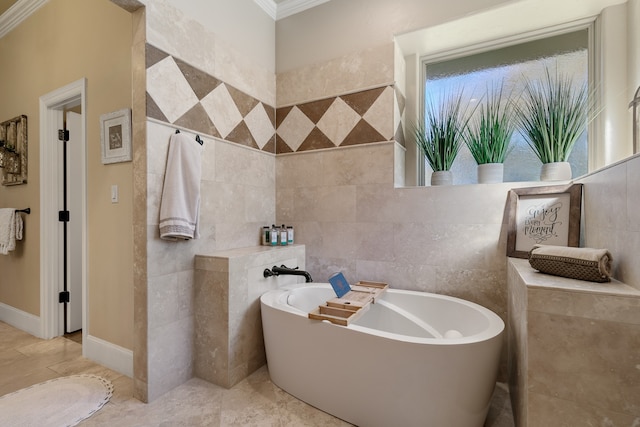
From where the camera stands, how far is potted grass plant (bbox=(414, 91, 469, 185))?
2.07m

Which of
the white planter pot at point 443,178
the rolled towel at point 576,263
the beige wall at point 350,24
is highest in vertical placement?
the beige wall at point 350,24

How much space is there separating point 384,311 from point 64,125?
3136 millimetres

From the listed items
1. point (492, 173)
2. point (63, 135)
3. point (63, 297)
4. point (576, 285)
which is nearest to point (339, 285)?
point (576, 285)

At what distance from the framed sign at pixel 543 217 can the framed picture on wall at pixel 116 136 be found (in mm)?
2451

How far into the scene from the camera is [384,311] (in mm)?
1932

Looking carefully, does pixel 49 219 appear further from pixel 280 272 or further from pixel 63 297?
pixel 280 272

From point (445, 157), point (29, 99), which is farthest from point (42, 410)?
point (445, 157)

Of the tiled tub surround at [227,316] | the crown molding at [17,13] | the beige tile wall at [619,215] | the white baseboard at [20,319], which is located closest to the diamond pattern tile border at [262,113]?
the tiled tub surround at [227,316]

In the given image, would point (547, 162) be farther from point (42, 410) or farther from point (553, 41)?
point (42, 410)

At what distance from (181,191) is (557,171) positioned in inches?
88.8

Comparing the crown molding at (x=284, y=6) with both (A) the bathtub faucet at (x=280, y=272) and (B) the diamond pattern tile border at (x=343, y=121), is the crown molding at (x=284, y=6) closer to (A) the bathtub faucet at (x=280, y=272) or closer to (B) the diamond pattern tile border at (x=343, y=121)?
(B) the diamond pattern tile border at (x=343, y=121)

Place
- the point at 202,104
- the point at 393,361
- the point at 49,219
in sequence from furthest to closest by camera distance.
A: the point at 49,219 < the point at 202,104 < the point at 393,361

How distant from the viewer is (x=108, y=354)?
201cm

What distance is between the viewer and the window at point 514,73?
1925mm
